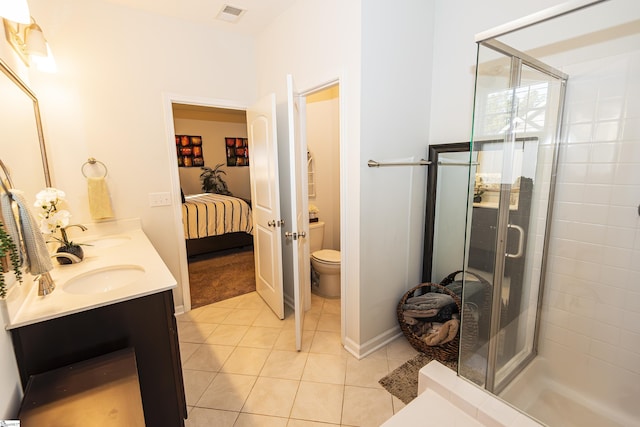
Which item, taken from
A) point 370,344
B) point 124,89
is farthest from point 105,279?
point 370,344

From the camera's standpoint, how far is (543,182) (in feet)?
5.66

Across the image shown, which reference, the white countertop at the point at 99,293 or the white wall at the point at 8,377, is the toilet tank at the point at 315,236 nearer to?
the white countertop at the point at 99,293

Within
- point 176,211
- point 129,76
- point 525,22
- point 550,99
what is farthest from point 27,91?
point 550,99

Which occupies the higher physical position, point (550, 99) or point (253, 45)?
point (253, 45)

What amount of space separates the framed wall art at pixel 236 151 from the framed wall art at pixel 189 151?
2.09ft

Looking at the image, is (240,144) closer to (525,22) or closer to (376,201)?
(376,201)

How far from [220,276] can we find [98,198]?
179 centimetres

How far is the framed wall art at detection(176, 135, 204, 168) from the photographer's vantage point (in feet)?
21.1

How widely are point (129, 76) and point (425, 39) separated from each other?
2421 millimetres

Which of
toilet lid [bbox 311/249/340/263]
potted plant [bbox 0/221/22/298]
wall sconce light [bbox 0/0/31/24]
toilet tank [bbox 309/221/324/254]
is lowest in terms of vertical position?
toilet lid [bbox 311/249/340/263]

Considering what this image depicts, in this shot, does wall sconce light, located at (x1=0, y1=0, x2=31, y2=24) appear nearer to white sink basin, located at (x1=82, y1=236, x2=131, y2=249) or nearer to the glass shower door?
white sink basin, located at (x1=82, y1=236, x2=131, y2=249)

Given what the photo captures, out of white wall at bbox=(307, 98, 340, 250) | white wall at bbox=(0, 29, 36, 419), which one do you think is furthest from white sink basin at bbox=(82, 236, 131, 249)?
white wall at bbox=(307, 98, 340, 250)

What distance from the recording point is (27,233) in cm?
108

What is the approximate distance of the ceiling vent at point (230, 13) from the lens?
7.93 feet
